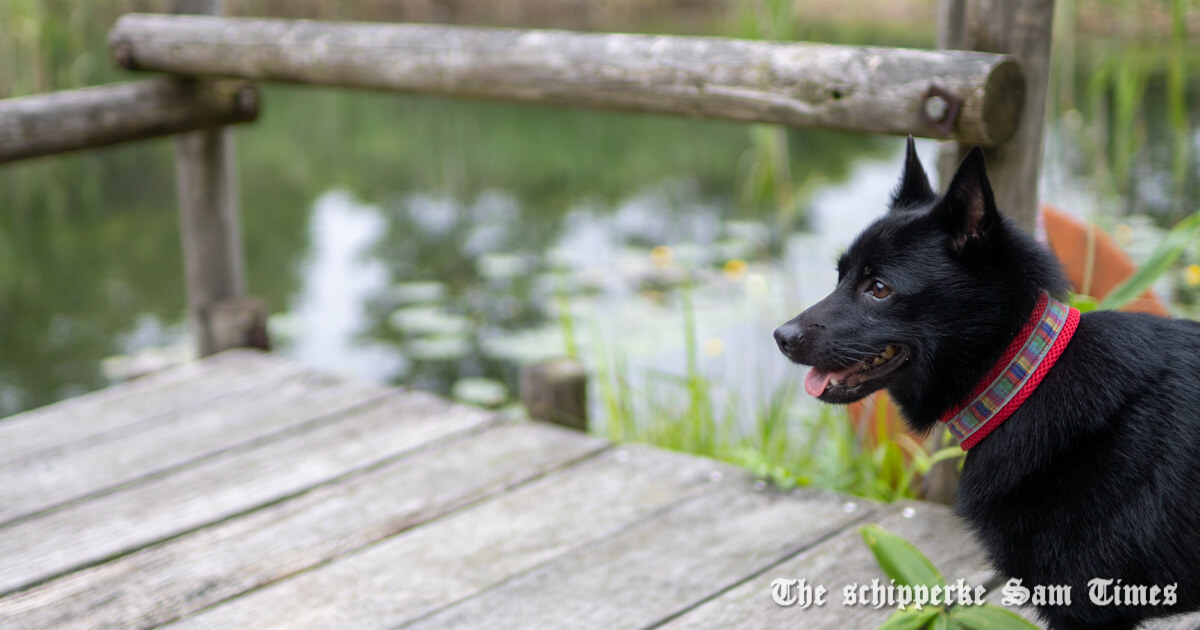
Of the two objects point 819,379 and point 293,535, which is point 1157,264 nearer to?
point 819,379

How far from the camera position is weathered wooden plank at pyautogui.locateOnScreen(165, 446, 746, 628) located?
5.89 feet

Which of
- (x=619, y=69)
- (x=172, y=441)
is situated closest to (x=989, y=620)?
(x=619, y=69)

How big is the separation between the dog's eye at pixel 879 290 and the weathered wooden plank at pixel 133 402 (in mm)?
2062

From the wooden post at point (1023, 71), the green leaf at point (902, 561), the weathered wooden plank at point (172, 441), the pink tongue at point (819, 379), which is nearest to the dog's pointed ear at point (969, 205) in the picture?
the pink tongue at point (819, 379)

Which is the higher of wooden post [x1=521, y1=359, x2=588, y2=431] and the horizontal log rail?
the horizontal log rail

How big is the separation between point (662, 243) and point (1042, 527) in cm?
497

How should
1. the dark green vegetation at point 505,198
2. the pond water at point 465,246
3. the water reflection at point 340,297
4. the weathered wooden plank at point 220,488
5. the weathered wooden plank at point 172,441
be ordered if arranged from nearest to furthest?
the weathered wooden plank at point 220,488, the weathered wooden plank at point 172,441, the dark green vegetation at point 505,198, the pond water at point 465,246, the water reflection at point 340,297

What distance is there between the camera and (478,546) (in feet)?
6.63

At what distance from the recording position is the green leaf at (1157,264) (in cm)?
187

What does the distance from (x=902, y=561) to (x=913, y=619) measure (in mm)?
103

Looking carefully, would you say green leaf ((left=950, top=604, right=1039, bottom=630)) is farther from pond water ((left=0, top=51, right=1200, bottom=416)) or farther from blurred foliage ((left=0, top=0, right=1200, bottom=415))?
pond water ((left=0, top=51, right=1200, bottom=416))

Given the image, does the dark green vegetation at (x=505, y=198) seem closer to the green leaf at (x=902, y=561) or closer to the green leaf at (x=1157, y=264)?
the green leaf at (x=1157, y=264)

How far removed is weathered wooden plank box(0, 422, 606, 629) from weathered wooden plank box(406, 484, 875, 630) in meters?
0.24

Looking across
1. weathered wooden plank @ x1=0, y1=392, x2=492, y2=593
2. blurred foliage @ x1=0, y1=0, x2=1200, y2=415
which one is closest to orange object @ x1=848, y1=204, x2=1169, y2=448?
blurred foliage @ x1=0, y1=0, x2=1200, y2=415
